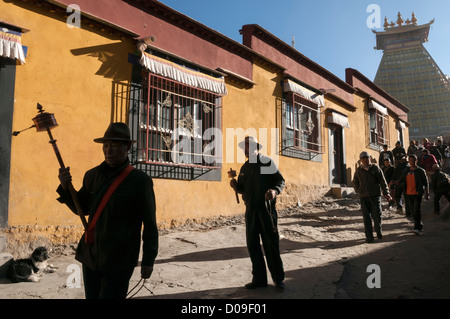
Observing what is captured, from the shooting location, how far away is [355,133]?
15469mm

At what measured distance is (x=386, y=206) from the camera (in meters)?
11.7

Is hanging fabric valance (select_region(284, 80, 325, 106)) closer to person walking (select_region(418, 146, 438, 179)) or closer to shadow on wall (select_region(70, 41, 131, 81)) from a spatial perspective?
person walking (select_region(418, 146, 438, 179))

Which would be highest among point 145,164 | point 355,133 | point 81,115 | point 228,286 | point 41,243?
point 355,133

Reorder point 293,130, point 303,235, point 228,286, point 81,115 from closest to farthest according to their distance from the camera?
point 228,286, point 81,115, point 303,235, point 293,130

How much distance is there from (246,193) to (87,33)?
448 cm

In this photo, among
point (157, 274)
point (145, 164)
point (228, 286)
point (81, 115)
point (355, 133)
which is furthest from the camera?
point (355, 133)

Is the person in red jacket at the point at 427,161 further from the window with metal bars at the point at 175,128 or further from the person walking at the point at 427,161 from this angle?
the window with metal bars at the point at 175,128

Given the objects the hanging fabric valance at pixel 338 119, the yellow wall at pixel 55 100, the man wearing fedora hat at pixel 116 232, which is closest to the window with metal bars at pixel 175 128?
the yellow wall at pixel 55 100

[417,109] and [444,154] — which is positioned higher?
[417,109]

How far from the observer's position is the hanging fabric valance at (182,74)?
7118mm

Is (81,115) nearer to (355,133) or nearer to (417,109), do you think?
(355,133)

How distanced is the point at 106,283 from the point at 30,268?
299 centimetres

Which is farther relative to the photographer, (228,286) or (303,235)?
(303,235)

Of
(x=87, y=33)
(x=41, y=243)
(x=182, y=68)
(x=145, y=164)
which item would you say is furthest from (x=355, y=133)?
(x=41, y=243)
